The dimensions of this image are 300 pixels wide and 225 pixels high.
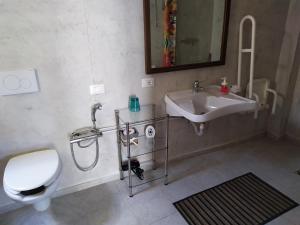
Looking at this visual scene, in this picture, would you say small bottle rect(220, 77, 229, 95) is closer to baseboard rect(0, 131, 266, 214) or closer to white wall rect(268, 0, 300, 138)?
baseboard rect(0, 131, 266, 214)

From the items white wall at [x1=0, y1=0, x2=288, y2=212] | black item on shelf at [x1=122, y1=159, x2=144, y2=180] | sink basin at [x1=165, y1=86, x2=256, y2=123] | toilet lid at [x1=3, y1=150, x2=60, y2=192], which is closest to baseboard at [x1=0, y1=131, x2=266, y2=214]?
white wall at [x1=0, y1=0, x2=288, y2=212]

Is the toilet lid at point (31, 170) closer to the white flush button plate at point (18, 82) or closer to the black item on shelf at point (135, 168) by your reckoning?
the white flush button plate at point (18, 82)

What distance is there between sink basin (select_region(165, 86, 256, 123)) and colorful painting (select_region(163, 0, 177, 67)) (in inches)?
12.2

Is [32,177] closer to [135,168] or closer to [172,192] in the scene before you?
[135,168]

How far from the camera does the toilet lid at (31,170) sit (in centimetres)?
131

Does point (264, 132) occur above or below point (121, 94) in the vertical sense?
below

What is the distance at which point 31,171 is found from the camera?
1.41 metres

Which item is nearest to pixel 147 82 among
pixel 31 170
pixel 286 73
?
pixel 31 170

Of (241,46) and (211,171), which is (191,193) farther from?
(241,46)

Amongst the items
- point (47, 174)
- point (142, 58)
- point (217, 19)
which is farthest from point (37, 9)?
point (217, 19)

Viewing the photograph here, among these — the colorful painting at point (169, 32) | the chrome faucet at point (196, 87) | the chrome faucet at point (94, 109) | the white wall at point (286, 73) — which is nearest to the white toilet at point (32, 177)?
the chrome faucet at point (94, 109)

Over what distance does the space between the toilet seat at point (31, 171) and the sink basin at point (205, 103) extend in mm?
993

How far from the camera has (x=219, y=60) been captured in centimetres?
209

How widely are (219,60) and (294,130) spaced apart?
140 cm
